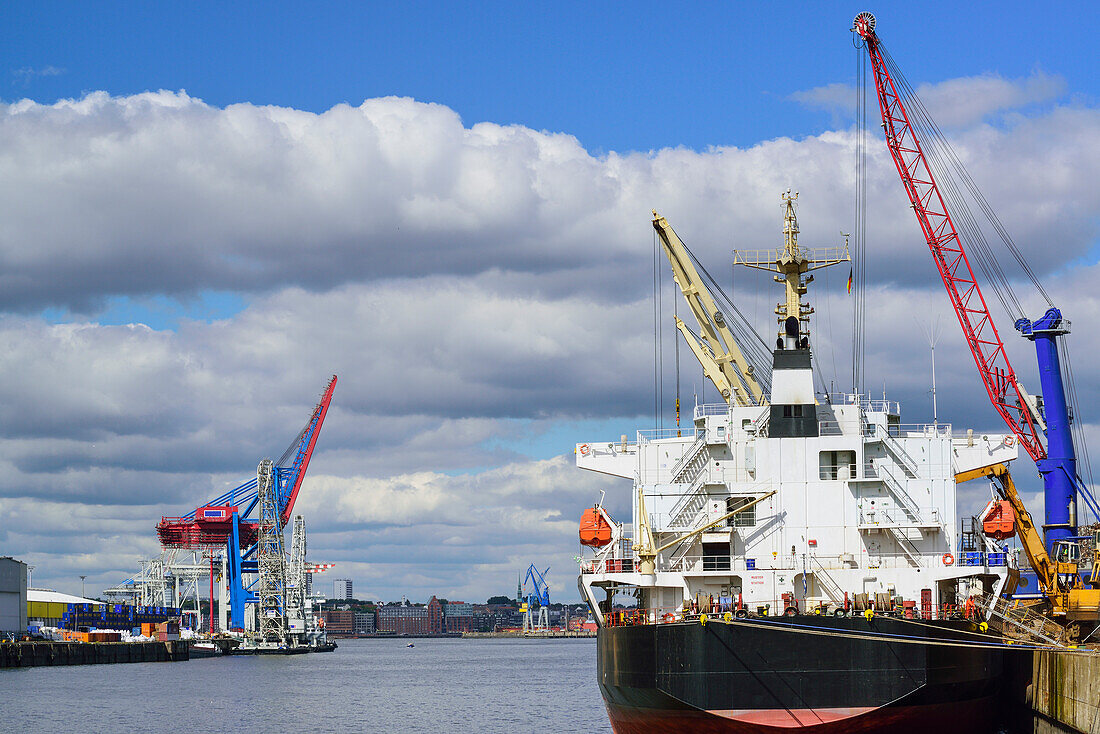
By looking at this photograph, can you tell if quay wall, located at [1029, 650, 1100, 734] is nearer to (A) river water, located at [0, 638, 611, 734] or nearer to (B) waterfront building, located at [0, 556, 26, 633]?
(A) river water, located at [0, 638, 611, 734]

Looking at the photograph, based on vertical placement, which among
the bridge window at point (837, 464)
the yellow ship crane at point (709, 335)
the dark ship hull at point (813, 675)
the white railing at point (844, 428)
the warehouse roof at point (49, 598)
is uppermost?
the yellow ship crane at point (709, 335)

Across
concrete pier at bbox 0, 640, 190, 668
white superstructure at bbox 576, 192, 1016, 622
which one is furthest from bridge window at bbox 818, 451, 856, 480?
concrete pier at bbox 0, 640, 190, 668

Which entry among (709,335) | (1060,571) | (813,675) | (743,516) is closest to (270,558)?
(709,335)

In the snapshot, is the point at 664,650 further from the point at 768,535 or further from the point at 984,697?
the point at 984,697

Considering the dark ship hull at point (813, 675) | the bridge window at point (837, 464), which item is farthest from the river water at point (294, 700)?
the dark ship hull at point (813, 675)

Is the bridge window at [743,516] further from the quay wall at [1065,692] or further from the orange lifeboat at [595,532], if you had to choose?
the quay wall at [1065,692]

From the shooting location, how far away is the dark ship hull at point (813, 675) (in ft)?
111

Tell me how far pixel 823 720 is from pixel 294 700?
48818mm

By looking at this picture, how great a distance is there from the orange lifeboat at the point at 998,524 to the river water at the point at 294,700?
19.6 metres

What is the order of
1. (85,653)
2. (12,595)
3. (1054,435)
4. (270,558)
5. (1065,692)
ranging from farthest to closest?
(270,558) < (12,595) < (85,653) < (1054,435) < (1065,692)

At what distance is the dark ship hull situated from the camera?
3375cm

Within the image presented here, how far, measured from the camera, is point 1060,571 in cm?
5456

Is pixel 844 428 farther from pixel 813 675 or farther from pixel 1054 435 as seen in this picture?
pixel 1054 435

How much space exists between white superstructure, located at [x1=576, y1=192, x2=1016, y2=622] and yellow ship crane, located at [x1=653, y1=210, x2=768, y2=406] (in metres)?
15.3
